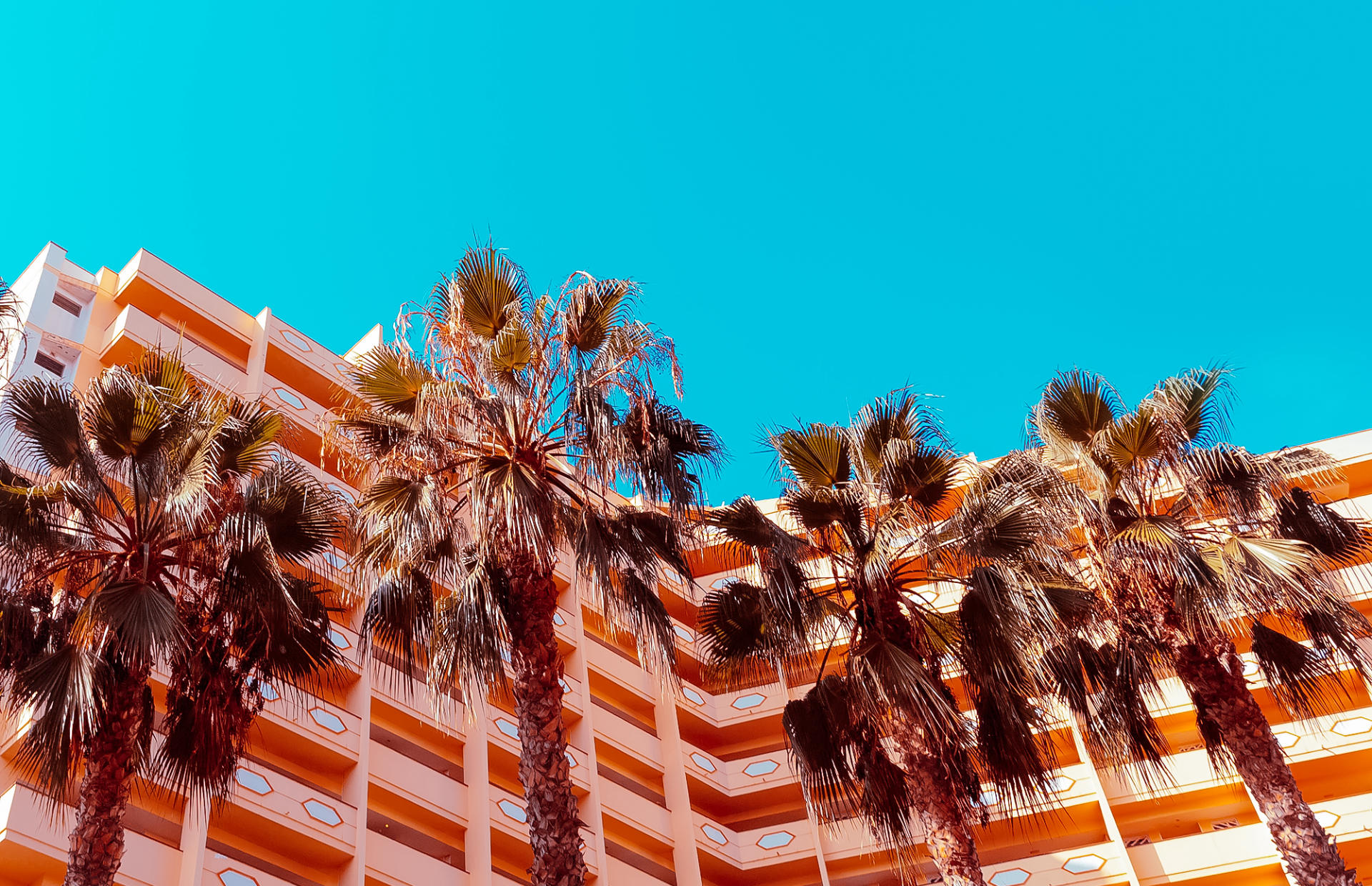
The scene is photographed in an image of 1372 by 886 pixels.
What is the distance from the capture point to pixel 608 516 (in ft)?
53.1

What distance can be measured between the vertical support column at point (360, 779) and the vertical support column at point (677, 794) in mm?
6895

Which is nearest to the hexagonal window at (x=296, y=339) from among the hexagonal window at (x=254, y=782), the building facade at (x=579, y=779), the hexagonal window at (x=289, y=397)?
the building facade at (x=579, y=779)

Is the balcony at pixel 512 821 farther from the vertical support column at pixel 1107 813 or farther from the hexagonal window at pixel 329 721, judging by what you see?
the vertical support column at pixel 1107 813

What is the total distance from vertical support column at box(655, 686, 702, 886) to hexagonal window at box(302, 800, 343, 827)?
26.3 feet

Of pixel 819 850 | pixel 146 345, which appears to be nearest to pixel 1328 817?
pixel 819 850

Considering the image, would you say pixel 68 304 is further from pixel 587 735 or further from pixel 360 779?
pixel 587 735

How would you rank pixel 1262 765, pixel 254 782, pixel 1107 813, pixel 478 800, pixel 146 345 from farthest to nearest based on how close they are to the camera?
pixel 1107 813 → pixel 146 345 → pixel 478 800 → pixel 254 782 → pixel 1262 765

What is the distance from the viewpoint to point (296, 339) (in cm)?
3328

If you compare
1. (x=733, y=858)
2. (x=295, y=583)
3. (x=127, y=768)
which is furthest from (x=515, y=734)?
(x=127, y=768)

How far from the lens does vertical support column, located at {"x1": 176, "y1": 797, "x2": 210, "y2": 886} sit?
66.9 ft

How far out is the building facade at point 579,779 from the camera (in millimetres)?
23812

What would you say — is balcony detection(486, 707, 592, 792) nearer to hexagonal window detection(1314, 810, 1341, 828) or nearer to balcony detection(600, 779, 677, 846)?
balcony detection(600, 779, 677, 846)

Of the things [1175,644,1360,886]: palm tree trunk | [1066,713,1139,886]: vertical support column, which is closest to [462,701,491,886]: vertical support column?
[1066,713,1139,886]: vertical support column

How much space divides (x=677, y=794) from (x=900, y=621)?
17300 mm
